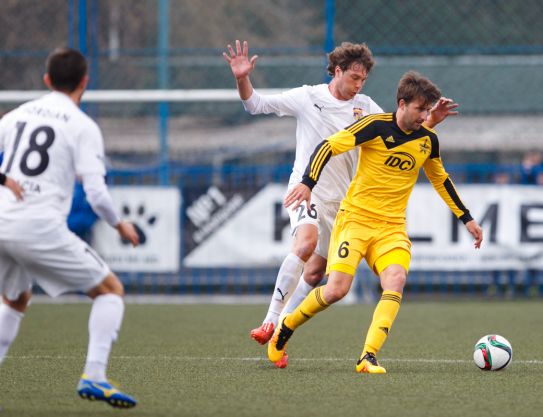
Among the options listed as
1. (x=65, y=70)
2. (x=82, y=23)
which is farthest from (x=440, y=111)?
(x=82, y=23)

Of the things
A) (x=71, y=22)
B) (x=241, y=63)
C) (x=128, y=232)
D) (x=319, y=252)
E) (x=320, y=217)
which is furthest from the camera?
(x=71, y=22)

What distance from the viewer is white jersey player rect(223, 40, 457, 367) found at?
23.9 feet

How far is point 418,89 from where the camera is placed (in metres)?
6.48

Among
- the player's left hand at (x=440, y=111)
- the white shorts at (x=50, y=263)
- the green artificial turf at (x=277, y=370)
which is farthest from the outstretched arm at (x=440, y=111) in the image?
the white shorts at (x=50, y=263)

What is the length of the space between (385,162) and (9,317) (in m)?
2.58

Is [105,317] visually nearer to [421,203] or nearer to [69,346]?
[69,346]

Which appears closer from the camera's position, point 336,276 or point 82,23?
point 336,276

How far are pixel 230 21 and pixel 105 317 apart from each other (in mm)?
12538

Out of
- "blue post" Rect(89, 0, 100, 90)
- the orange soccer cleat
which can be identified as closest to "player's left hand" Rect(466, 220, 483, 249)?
the orange soccer cleat

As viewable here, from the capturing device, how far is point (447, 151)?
15547 mm

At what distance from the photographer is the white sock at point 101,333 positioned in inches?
200

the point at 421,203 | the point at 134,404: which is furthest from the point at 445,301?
the point at 134,404

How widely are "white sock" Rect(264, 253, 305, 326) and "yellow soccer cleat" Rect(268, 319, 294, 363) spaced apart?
0.29 m

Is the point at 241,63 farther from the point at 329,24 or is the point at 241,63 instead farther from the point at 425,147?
the point at 329,24
